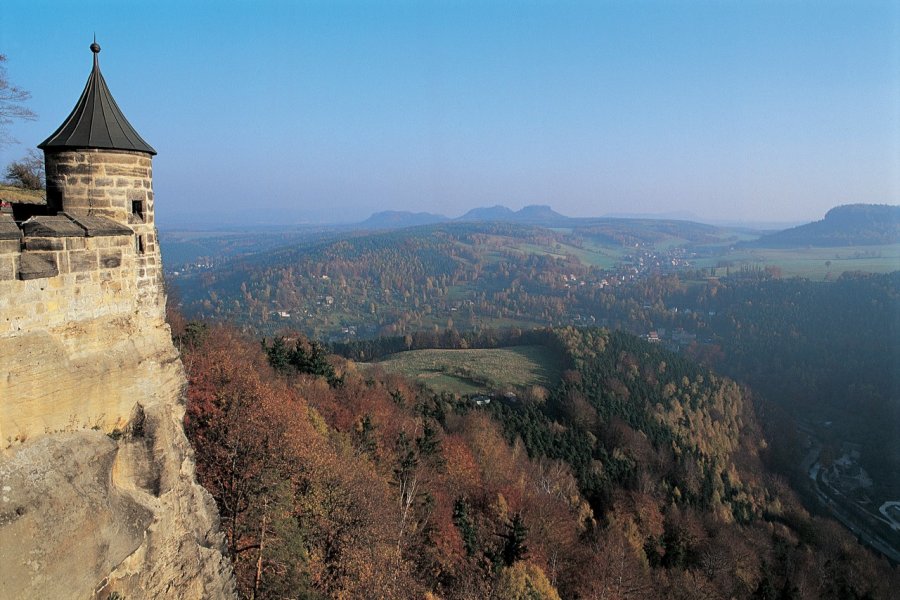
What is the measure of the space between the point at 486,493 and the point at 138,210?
3551 centimetres

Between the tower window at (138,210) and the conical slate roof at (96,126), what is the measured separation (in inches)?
50.9

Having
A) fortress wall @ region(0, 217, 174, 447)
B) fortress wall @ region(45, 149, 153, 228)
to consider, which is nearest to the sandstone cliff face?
fortress wall @ region(0, 217, 174, 447)

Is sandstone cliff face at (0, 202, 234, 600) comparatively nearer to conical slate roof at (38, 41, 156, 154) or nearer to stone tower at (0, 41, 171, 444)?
stone tower at (0, 41, 171, 444)

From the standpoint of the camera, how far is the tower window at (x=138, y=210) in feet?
45.3

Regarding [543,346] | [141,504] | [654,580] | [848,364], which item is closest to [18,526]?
[141,504]

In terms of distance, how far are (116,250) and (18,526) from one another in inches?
239

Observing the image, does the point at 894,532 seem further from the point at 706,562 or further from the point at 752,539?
the point at 706,562

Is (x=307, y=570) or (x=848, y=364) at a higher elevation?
(x=307, y=570)

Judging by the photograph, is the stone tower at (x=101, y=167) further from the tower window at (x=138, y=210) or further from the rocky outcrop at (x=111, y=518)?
the rocky outcrop at (x=111, y=518)

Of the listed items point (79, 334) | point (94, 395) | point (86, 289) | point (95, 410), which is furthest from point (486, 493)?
point (86, 289)

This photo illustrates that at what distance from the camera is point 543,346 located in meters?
117

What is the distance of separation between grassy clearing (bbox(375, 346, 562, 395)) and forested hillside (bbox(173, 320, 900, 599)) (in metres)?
6.22

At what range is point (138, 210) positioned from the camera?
14.0 metres

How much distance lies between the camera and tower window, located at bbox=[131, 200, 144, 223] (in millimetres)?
13816
